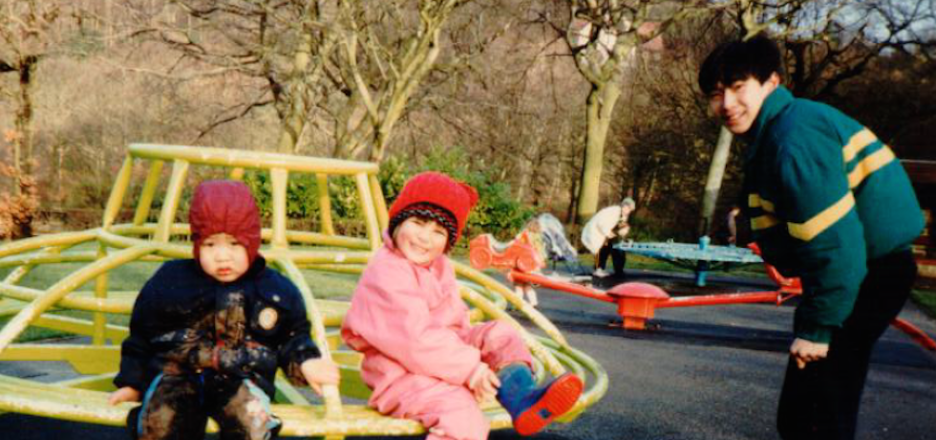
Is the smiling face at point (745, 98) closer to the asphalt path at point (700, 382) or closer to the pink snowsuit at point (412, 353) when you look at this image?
the pink snowsuit at point (412, 353)

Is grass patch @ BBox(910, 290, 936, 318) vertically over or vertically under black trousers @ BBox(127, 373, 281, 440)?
under

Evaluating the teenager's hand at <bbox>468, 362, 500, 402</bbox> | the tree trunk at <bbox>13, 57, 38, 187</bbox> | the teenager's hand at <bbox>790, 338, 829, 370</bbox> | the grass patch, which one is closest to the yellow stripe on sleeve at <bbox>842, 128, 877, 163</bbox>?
the teenager's hand at <bbox>790, 338, 829, 370</bbox>

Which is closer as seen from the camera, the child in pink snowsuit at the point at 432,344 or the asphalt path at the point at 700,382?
the child in pink snowsuit at the point at 432,344

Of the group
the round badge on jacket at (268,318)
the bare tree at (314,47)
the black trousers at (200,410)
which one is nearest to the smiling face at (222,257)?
the round badge on jacket at (268,318)

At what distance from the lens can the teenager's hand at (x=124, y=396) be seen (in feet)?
7.80

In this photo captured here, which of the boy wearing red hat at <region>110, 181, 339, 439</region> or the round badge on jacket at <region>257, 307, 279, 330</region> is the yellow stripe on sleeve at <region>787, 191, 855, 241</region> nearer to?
the boy wearing red hat at <region>110, 181, 339, 439</region>

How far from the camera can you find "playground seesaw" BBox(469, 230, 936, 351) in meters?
7.61

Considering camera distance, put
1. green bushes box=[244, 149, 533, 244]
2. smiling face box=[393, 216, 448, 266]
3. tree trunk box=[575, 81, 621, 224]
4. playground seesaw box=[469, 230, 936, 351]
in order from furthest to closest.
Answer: tree trunk box=[575, 81, 621, 224]
green bushes box=[244, 149, 533, 244]
playground seesaw box=[469, 230, 936, 351]
smiling face box=[393, 216, 448, 266]

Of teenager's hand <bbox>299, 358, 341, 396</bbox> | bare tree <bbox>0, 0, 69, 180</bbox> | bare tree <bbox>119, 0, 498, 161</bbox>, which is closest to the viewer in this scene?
teenager's hand <bbox>299, 358, 341, 396</bbox>

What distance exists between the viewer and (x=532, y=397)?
2.48 metres

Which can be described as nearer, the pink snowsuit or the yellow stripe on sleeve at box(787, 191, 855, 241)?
the yellow stripe on sleeve at box(787, 191, 855, 241)

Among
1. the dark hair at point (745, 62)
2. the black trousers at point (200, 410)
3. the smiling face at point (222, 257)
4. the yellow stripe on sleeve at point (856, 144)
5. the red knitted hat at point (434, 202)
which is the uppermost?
the dark hair at point (745, 62)

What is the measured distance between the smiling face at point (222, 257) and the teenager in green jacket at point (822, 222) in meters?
1.60

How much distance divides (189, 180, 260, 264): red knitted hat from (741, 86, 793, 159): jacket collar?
1.56m
